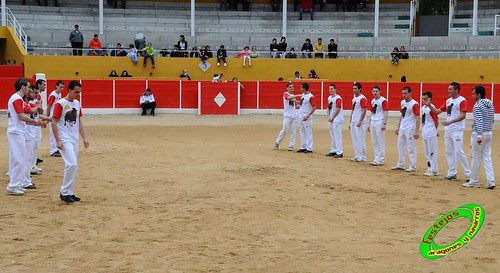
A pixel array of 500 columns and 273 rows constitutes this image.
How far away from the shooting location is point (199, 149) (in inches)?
736

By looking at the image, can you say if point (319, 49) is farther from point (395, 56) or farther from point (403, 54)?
point (403, 54)

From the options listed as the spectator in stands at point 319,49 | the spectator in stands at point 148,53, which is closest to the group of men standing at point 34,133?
the spectator in stands at point 148,53

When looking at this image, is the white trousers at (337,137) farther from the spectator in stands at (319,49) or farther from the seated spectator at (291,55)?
the spectator in stands at (319,49)

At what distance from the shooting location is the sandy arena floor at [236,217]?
7.53m

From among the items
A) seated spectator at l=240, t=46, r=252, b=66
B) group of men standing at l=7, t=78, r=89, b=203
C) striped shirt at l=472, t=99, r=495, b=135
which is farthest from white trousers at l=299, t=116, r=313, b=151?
seated spectator at l=240, t=46, r=252, b=66

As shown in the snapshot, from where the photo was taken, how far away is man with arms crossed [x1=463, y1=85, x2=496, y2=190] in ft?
40.7

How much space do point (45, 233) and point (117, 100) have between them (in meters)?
22.7

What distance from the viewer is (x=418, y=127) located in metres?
14.7

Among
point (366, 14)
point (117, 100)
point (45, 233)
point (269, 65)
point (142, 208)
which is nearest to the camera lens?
point (45, 233)

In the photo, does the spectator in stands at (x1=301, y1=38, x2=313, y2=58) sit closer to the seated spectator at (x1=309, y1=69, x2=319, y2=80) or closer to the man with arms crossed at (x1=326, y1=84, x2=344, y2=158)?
the seated spectator at (x1=309, y1=69, x2=319, y2=80)

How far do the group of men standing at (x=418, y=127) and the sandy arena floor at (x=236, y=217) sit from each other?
0.41 meters

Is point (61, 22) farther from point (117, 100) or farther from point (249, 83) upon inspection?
point (249, 83)

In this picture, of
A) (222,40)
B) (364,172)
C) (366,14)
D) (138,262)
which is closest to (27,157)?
(138,262)

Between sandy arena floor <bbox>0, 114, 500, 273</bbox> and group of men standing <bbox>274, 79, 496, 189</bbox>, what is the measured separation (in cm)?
41
